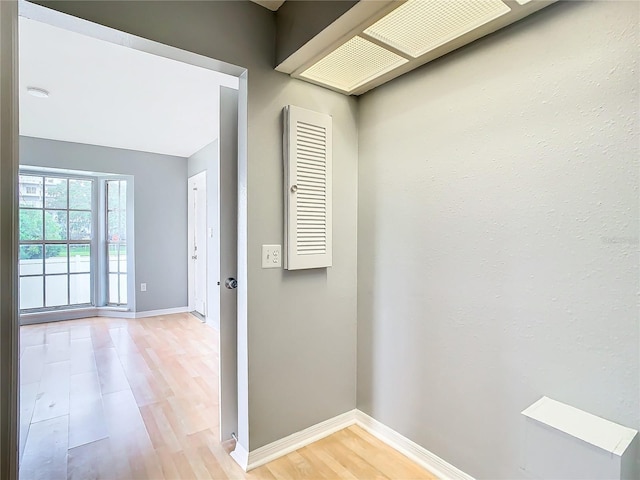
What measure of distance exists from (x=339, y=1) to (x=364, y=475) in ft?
7.41

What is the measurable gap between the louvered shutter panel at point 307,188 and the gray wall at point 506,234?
12.4 inches

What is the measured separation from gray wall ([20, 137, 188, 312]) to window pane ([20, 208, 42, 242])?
810mm

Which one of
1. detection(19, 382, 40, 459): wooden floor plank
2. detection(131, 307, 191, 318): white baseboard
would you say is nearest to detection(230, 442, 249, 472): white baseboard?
detection(19, 382, 40, 459): wooden floor plank

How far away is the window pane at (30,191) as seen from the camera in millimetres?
4555

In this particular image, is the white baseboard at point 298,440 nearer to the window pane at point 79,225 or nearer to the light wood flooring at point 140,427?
the light wood flooring at point 140,427

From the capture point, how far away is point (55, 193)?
4816 millimetres

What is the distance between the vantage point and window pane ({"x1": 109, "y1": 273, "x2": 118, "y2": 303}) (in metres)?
5.16

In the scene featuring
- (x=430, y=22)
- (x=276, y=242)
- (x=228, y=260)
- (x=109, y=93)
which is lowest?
(x=228, y=260)

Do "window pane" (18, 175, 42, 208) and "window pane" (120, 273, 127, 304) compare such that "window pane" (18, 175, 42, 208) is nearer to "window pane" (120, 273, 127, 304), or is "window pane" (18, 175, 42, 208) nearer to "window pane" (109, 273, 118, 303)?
"window pane" (109, 273, 118, 303)

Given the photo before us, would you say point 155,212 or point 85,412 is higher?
point 155,212

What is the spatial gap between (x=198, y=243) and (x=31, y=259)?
2.23 metres

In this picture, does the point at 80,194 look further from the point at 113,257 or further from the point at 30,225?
the point at 113,257

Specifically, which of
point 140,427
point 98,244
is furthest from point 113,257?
point 140,427

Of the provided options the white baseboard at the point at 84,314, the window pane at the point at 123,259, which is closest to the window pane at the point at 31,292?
the white baseboard at the point at 84,314
